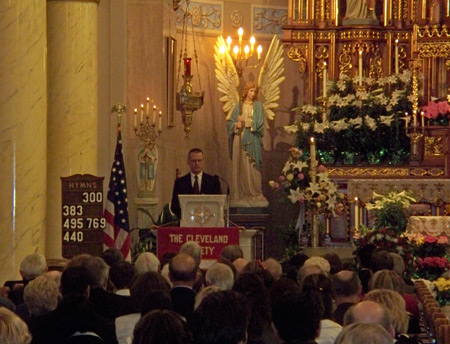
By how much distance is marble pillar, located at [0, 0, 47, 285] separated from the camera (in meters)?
12.7

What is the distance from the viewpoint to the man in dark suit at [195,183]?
1662 centimetres

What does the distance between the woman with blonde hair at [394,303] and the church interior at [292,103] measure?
26.7 feet

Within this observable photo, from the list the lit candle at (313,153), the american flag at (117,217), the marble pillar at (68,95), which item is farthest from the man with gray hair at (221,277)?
the lit candle at (313,153)

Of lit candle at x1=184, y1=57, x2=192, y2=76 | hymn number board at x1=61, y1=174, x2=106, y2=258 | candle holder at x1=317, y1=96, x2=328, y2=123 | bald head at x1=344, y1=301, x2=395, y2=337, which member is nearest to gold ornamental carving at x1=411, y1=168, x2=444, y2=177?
candle holder at x1=317, y1=96, x2=328, y2=123

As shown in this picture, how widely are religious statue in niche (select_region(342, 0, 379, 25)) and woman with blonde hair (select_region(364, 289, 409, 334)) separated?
14.7m

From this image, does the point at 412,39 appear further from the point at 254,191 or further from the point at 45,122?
the point at 45,122

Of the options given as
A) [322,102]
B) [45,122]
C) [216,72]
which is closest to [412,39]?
[322,102]

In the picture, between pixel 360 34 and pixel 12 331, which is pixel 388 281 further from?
pixel 360 34

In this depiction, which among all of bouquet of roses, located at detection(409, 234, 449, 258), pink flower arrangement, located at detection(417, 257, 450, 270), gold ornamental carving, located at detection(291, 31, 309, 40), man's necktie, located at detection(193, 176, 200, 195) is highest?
gold ornamental carving, located at detection(291, 31, 309, 40)

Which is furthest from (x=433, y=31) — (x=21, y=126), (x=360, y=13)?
(x=21, y=126)

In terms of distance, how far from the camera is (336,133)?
20.1 metres

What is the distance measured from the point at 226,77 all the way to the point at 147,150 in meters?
3.19

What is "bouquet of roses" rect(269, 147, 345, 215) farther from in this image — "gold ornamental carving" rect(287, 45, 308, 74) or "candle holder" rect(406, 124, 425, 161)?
"gold ornamental carving" rect(287, 45, 308, 74)

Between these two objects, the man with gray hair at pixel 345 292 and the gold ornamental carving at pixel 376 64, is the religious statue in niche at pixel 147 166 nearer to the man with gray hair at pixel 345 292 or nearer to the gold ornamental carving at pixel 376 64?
the gold ornamental carving at pixel 376 64
